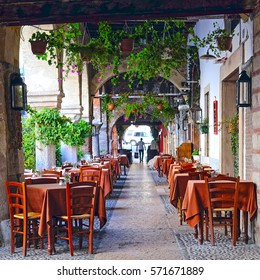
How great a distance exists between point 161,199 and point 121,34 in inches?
159

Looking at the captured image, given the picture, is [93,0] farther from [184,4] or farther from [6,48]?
[6,48]

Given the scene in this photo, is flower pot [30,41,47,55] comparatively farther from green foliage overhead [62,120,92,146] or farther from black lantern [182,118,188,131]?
black lantern [182,118,188,131]

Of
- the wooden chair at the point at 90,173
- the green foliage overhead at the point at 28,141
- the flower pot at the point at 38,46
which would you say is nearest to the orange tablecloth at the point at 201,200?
the flower pot at the point at 38,46

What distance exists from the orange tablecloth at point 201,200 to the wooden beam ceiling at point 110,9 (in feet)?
6.34

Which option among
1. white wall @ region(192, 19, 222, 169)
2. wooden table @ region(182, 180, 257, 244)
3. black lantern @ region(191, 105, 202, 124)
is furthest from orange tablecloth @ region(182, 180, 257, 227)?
black lantern @ region(191, 105, 202, 124)

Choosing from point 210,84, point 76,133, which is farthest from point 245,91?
point 76,133

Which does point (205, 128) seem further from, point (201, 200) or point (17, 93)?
point (17, 93)

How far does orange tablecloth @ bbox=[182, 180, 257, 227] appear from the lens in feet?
18.2

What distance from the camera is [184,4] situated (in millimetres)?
5191

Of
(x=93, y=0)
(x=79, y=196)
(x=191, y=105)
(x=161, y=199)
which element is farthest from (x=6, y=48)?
(x=191, y=105)

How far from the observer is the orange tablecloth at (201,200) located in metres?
5.55

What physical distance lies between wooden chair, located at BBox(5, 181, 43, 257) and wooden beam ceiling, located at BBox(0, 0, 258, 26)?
181 centimetres

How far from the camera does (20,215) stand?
17.8 feet
